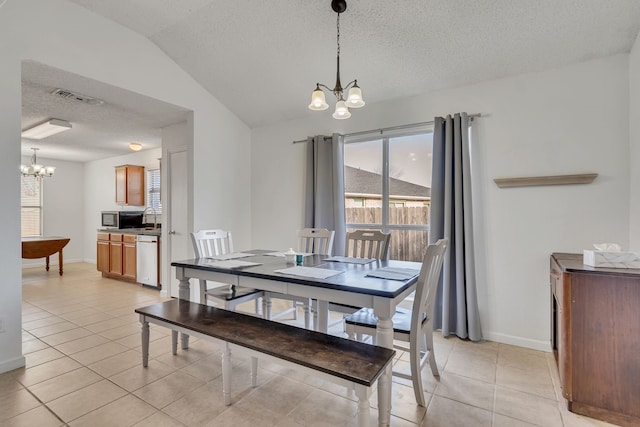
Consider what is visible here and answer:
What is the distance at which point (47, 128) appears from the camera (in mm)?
4469

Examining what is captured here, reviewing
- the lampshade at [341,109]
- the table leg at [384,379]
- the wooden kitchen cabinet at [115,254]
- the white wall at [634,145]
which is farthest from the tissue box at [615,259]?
the wooden kitchen cabinet at [115,254]

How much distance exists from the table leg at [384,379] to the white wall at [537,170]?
1.71 m

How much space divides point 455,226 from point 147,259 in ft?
14.8

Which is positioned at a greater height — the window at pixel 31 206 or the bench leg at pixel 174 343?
the window at pixel 31 206

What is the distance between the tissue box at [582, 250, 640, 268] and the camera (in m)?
1.87

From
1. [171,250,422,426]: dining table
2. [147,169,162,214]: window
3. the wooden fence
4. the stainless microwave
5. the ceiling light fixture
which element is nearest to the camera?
[171,250,422,426]: dining table

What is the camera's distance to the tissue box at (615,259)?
6.12 feet

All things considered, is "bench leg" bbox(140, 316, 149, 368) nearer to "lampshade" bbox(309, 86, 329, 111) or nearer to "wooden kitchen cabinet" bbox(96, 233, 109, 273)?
"lampshade" bbox(309, 86, 329, 111)

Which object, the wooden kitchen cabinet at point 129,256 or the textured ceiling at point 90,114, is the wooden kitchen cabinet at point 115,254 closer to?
the wooden kitchen cabinet at point 129,256

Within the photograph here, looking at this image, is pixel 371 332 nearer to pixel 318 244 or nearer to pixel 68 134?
pixel 318 244

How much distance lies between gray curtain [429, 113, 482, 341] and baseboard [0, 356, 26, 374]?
11.6 feet

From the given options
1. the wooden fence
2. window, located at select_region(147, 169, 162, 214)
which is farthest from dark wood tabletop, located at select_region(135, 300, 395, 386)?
window, located at select_region(147, 169, 162, 214)

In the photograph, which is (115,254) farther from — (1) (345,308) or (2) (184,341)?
(1) (345,308)

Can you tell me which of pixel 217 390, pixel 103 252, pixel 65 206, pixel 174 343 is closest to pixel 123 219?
pixel 103 252
